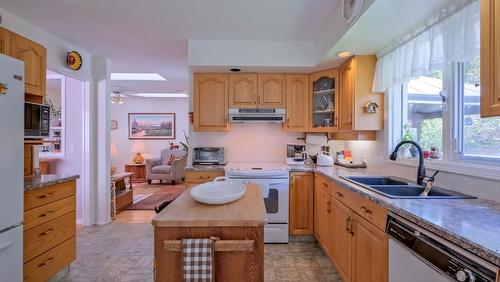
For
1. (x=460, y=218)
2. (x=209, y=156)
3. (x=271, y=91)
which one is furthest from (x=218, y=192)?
(x=271, y=91)

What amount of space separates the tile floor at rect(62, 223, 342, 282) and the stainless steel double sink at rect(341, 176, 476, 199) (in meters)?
0.93

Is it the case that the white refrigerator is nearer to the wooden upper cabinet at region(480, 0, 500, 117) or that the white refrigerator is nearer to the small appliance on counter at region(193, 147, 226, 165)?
the small appliance on counter at region(193, 147, 226, 165)

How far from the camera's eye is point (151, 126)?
Result: 298 inches

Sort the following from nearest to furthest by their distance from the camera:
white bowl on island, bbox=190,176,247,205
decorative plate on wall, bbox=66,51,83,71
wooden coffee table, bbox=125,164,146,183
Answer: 1. white bowl on island, bbox=190,176,247,205
2. decorative plate on wall, bbox=66,51,83,71
3. wooden coffee table, bbox=125,164,146,183

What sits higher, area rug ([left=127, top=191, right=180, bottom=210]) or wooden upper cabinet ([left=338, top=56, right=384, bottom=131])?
wooden upper cabinet ([left=338, top=56, right=384, bottom=131])

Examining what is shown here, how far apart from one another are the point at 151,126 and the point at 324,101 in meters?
5.73

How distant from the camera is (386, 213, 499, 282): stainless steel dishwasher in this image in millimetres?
854

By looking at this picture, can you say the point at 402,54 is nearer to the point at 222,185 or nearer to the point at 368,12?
the point at 368,12

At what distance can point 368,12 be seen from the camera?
1776mm

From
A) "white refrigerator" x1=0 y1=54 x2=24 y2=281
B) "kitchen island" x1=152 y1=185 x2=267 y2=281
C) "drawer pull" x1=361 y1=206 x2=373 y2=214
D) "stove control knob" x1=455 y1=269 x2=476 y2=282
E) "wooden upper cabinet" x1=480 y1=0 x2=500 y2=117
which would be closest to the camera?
"stove control knob" x1=455 y1=269 x2=476 y2=282

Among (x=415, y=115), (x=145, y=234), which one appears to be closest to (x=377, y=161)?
(x=415, y=115)

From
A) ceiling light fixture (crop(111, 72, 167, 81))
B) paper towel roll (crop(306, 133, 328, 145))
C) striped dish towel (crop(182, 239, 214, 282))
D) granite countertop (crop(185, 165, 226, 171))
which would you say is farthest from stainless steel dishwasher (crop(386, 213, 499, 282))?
ceiling light fixture (crop(111, 72, 167, 81))

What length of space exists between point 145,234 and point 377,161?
294cm

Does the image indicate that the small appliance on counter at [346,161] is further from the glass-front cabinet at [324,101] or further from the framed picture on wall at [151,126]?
the framed picture on wall at [151,126]
